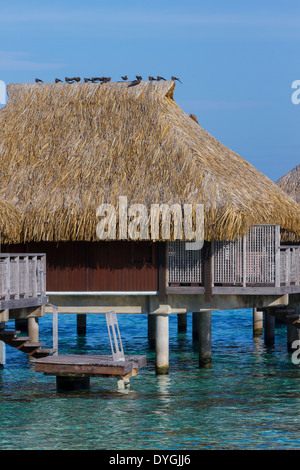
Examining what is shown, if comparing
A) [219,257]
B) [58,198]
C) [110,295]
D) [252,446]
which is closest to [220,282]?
[219,257]

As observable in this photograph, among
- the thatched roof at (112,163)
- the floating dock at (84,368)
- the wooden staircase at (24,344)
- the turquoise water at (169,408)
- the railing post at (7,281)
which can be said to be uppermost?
the thatched roof at (112,163)

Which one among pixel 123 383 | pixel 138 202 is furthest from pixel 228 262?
pixel 123 383

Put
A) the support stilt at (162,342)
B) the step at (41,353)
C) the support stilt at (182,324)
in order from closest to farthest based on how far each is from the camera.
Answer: the step at (41,353) < the support stilt at (162,342) < the support stilt at (182,324)

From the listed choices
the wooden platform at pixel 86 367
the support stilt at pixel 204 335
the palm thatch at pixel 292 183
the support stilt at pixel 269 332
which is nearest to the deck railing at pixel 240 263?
the support stilt at pixel 204 335

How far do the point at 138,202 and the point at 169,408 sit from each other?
6949 mm

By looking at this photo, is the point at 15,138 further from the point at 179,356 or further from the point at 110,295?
the point at 179,356

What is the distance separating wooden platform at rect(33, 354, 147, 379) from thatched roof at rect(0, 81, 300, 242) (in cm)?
441

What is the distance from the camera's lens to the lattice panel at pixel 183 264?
1312 inches

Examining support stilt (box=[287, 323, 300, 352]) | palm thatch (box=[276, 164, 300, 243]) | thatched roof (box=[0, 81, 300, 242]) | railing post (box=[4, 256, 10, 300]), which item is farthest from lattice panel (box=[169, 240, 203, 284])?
palm thatch (box=[276, 164, 300, 243])

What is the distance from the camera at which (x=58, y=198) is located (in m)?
34.2

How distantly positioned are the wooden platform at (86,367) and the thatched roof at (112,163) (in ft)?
14.5

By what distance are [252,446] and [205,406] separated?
4.63 metres

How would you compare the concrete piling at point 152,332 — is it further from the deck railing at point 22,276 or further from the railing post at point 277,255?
the deck railing at point 22,276
